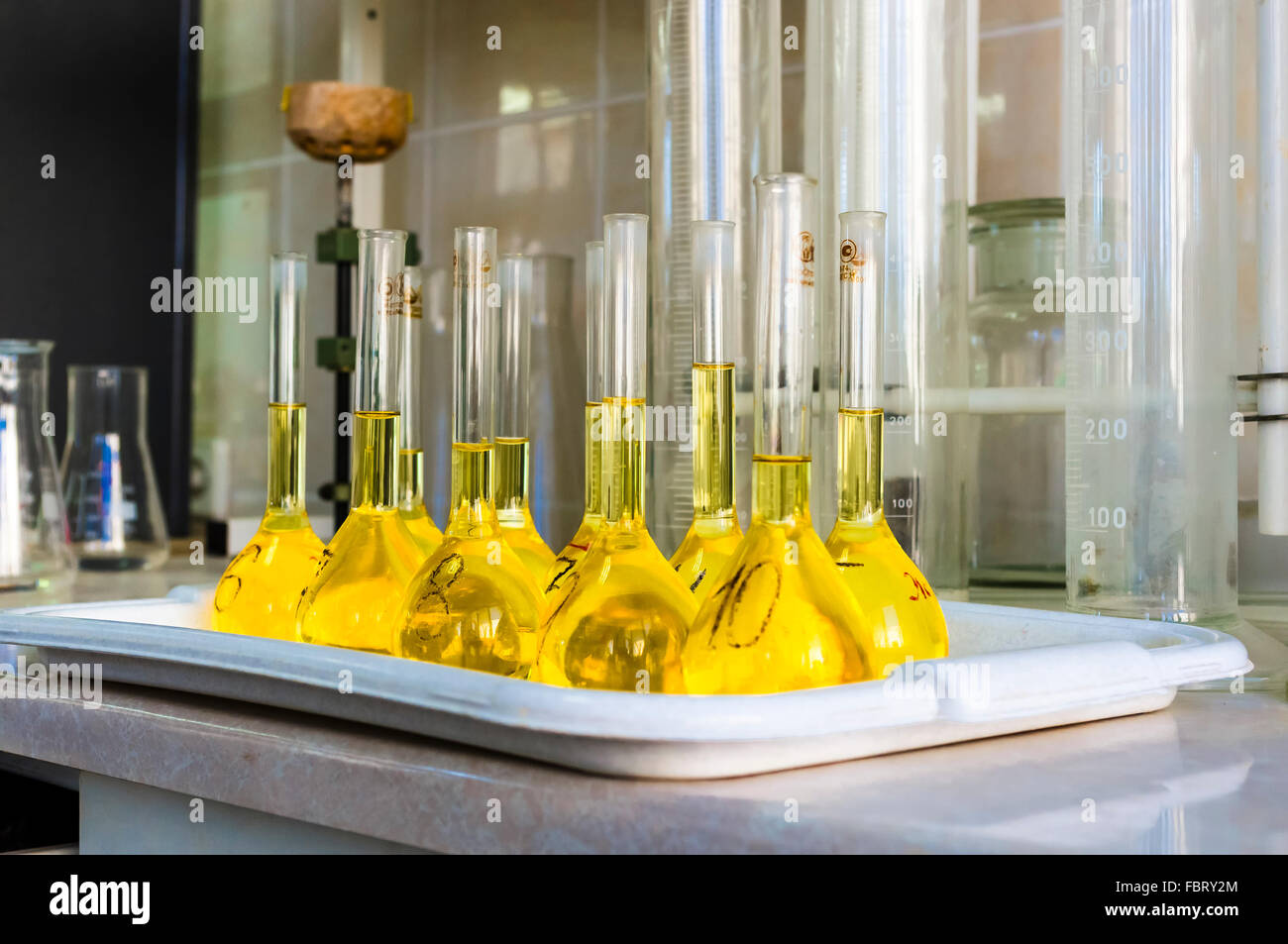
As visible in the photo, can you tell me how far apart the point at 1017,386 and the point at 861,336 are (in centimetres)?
41

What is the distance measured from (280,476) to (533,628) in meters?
0.19

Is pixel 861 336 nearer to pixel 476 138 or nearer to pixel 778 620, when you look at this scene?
pixel 778 620

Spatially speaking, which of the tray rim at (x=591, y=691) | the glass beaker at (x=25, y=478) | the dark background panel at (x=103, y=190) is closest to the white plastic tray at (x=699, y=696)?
the tray rim at (x=591, y=691)

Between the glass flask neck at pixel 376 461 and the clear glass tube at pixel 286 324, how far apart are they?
0.06 metres

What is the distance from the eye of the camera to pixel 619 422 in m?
0.52

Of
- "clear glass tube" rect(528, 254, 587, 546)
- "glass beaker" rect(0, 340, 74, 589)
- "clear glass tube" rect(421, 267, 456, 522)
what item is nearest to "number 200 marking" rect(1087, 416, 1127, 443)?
"clear glass tube" rect(528, 254, 587, 546)

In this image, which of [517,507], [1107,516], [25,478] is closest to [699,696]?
[517,507]

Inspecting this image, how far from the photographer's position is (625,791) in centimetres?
41

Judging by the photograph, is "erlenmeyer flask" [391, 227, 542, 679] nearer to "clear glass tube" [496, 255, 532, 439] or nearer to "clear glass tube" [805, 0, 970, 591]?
"clear glass tube" [496, 255, 532, 439]

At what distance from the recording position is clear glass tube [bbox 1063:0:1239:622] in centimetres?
68

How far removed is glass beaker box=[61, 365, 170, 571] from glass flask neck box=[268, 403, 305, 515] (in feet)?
2.76

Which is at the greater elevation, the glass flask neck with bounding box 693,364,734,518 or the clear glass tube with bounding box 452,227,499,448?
the clear glass tube with bounding box 452,227,499,448

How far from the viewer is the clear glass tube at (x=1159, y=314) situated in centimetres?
68
